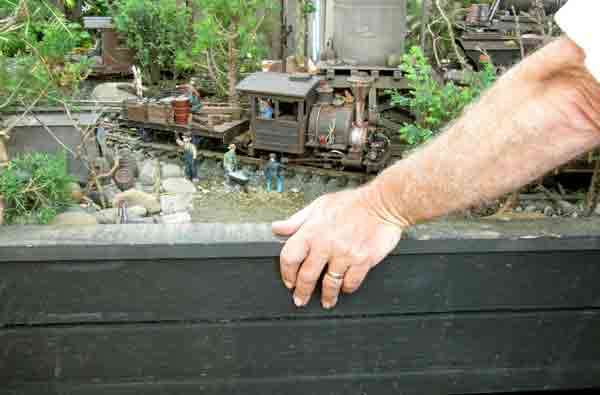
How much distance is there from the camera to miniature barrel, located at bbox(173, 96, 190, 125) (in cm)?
618

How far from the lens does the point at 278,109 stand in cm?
586

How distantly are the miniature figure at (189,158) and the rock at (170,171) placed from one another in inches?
4.9

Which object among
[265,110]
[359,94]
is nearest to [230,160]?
[265,110]

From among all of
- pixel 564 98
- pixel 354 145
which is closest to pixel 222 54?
pixel 354 145

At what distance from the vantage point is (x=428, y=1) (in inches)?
248

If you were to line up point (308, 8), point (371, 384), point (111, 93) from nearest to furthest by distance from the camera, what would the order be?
point (371, 384), point (308, 8), point (111, 93)

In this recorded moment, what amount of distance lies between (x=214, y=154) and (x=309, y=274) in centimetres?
483

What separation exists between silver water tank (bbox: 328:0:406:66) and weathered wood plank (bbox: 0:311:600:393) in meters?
5.49

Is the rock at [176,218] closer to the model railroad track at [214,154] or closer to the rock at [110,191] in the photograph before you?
the rock at [110,191]

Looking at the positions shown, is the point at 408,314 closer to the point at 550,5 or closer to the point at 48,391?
the point at 48,391

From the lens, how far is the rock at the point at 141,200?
4.72 m

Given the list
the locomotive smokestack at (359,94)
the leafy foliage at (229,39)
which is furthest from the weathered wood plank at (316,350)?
the leafy foliage at (229,39)

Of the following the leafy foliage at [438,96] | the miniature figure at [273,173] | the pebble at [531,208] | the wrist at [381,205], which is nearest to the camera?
the wrist at [381,205]

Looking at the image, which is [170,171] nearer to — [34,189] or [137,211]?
[137,211]
